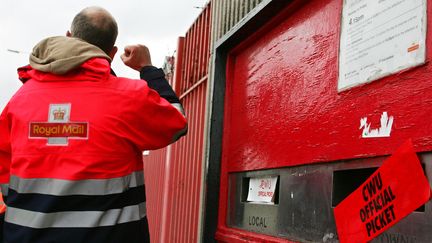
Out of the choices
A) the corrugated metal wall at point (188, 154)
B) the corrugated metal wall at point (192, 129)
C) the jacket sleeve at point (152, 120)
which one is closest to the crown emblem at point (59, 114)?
the jacket sleeve at point (152, 120)

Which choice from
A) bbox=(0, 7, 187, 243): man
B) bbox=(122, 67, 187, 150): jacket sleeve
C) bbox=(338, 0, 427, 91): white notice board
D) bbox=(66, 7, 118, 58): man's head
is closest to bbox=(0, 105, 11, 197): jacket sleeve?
bbox=(0, 7, 187, 243): man

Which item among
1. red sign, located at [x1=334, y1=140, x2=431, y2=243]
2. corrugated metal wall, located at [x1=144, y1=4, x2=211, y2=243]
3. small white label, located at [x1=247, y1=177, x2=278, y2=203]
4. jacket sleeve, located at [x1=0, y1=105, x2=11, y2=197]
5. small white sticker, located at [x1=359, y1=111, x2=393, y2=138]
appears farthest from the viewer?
corrugated metal wall, located at [x1=144, y1=4, x2=211, y2=243]

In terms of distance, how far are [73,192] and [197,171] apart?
7.41 feet

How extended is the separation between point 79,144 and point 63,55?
394 mm

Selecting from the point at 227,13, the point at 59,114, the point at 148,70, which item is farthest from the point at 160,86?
the point at 227,13

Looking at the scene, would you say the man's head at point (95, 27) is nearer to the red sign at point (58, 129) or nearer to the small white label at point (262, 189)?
the red sign at point (58, 129)

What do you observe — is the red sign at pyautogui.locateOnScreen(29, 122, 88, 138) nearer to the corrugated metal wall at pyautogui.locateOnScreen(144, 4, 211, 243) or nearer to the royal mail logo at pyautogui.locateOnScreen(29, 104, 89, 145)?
the royal mail logo at pyautogui.locateOnScreen(29, 104, 89, 145)

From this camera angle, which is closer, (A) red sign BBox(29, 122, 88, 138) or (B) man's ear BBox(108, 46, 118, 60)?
(A) red sign BBox(29, 122, 88, 138)

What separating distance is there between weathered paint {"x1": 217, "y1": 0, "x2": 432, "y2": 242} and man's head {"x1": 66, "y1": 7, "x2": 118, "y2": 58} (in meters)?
1.08

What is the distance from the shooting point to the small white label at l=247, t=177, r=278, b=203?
3061 millimetres

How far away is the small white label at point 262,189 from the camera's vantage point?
3.06 meters

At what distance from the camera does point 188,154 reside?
468 cm

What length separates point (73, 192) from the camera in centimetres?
206

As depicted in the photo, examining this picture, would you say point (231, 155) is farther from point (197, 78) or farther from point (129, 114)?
point (129, 114)
